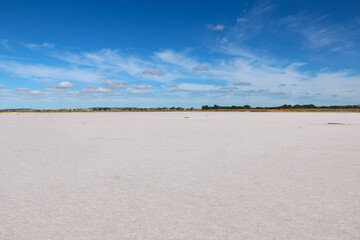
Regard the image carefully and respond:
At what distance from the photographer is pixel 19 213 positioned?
10.3 feet

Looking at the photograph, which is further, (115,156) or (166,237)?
(115,156)

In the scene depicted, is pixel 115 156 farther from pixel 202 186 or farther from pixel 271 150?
pixel 271 150

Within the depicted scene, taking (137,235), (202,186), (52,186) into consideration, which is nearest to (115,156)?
(52,186)

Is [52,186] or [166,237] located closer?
[166,237]

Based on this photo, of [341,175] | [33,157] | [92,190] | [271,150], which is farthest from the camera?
[271,150]

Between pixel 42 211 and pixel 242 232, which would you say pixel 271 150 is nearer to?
pixel 242 232

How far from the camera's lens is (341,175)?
4.77 metres

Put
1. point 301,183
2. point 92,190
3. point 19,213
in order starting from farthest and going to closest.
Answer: point 301,183 → point 92,190 → point 19,213

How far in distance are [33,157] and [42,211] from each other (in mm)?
3878

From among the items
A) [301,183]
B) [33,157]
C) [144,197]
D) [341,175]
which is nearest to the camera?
[144,197]

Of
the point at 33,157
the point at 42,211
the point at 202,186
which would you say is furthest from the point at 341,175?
the point at 33,157

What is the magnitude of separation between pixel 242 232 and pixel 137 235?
107 centimetres

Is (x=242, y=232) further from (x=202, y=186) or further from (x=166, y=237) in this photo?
(x=202, y=186)

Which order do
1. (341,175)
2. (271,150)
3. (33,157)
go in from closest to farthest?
1. (341,175)
2. (33,157)
3. (271,150)
